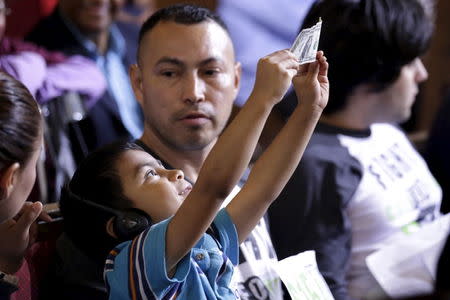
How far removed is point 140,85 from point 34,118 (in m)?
0.52

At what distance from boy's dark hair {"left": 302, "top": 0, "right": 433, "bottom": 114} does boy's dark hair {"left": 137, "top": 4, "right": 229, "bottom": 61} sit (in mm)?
318

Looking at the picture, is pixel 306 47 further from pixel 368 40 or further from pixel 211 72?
pixel 368 40

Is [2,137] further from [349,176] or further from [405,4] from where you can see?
[405,4]

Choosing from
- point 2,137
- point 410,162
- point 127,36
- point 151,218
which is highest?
point 2,137

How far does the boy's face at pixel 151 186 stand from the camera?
1.28 metres

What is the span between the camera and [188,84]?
5.06ft

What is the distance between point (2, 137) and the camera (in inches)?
43.9

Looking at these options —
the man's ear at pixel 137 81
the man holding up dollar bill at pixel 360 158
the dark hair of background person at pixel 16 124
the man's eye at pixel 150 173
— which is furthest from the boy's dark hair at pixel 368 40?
the dark hair of background person at pixel 16 124

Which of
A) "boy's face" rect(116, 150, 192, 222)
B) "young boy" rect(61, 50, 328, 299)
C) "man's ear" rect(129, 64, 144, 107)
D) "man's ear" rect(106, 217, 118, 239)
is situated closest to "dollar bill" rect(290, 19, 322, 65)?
"young boy" rect(61, 50, 328, 299)

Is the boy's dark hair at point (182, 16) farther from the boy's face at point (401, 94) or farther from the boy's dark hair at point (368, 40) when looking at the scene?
the boy's face at point (401, 94)

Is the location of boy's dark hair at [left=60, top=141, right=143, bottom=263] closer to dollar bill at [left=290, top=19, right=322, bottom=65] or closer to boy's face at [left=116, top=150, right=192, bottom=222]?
boy's face at [left=116, top=150, right=192, bottom=222]

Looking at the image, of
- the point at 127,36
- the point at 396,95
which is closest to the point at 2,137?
the point at 396,95

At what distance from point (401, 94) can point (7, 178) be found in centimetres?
115

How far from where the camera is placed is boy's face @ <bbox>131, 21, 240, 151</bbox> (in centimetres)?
154
